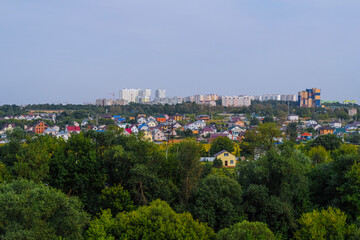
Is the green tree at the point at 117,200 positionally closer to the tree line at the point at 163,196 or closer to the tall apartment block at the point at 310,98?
the tree line at the point at 163,196

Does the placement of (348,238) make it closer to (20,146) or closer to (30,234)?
(30,234)

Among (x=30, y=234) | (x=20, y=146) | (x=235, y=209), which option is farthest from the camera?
(x=20, y=146)

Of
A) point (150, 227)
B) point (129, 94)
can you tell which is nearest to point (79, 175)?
point (150, 227)

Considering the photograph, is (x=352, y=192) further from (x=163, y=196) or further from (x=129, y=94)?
(x=129, y=94)

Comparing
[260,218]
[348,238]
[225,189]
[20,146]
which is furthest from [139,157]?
[348,238]

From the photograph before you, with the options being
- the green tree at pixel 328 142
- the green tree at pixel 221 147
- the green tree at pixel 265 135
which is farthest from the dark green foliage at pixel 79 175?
the green tree at pixel 328 142

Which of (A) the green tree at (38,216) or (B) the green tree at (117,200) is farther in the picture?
(B) the green tree at (117,200)
